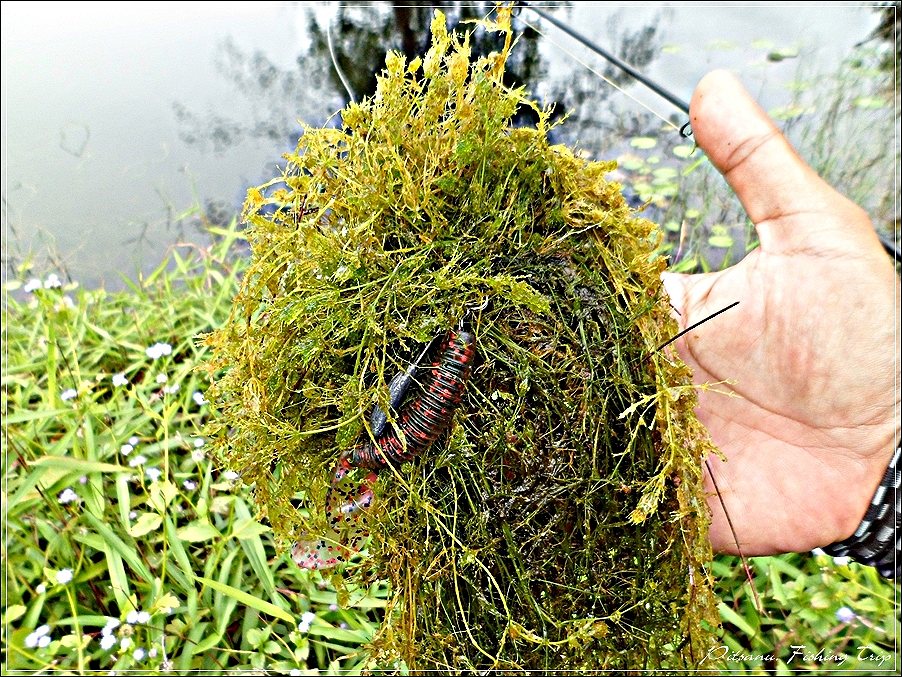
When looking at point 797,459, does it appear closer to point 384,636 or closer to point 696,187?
point 384,636

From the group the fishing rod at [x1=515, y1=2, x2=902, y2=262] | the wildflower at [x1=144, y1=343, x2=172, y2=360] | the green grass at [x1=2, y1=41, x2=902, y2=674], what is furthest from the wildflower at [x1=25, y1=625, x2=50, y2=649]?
the fishing rod at [x1=515, y1=2, x2=902, y2=262]

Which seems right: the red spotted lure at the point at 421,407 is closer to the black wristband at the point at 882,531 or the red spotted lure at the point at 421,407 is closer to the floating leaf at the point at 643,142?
the black wristband at the point at 882,531

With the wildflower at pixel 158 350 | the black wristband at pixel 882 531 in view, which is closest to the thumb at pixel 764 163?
the black wristband at pixel 882 531

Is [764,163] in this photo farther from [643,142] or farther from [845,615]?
[643,142]

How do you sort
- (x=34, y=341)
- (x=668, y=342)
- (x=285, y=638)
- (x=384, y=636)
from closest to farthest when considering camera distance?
(x=668, y=342) < (x=384, y=636) < (x=285, y=638) < (x=34, y=341)

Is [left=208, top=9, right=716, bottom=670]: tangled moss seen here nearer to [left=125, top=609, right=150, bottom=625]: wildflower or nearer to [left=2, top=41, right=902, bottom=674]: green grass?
[left=2, top=41, right=902, bottom=674]: green grass

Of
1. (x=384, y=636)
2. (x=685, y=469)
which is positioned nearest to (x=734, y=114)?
(x=685, y=469)
